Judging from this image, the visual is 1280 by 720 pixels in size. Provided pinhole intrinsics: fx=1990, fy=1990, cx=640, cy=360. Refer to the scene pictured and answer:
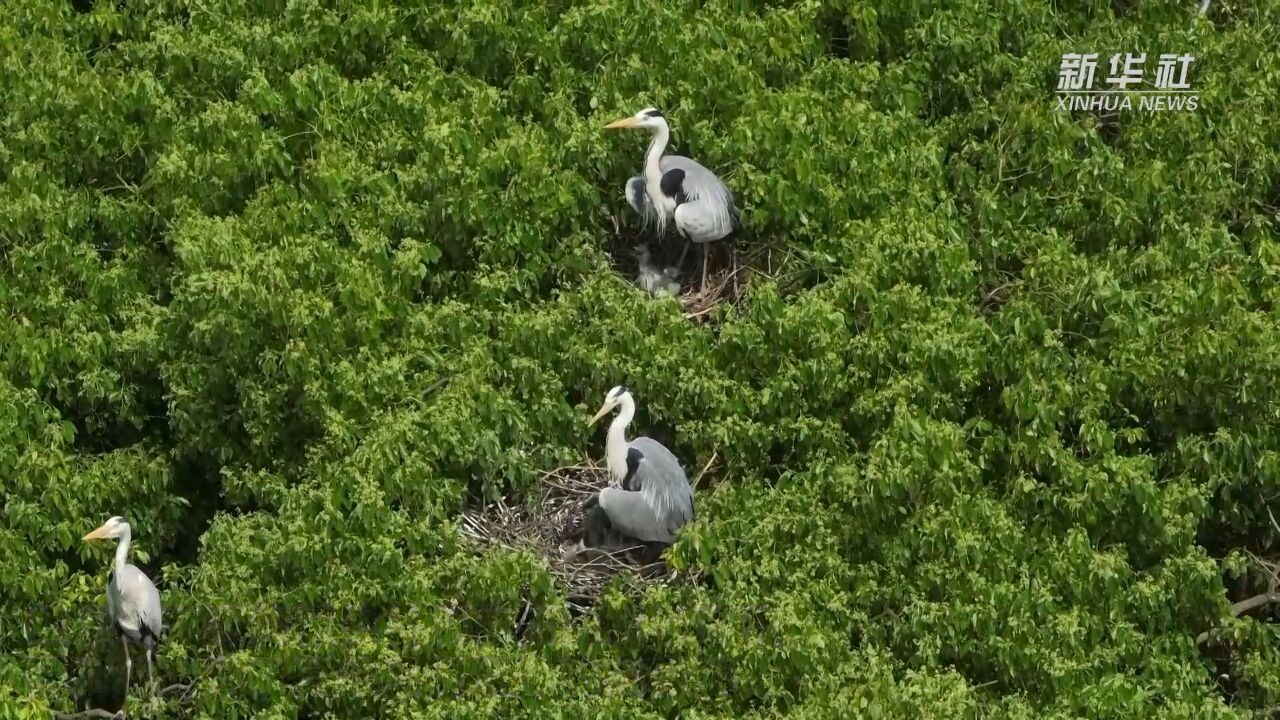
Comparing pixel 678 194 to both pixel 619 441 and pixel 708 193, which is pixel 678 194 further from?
pixel 619 441

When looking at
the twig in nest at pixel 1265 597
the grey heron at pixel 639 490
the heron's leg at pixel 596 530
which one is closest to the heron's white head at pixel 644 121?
the grey heron at pixel 639 490

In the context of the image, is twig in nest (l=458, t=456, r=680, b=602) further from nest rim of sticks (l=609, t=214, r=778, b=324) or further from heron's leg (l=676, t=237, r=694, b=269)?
heron's leg (l=676, t=237, r=694, b=269)

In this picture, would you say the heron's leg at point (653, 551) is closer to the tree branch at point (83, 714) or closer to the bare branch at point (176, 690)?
the bare branch at point (176, 690)

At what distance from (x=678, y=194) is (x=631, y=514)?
1.83 m

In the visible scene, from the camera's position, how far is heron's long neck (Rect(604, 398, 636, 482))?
8.98 m

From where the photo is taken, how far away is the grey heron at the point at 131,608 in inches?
344

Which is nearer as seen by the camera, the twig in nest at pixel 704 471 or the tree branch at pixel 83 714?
the tree branch at pixel 83 714

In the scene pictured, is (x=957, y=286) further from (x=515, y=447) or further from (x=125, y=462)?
(x=125, y=462)

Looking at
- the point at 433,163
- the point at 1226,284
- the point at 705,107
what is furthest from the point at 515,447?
the point at 1226,284

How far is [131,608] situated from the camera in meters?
8.73

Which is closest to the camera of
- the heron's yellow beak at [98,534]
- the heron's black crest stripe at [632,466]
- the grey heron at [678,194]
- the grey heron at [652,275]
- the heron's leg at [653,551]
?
the heron's black crest stripe at [632,466]

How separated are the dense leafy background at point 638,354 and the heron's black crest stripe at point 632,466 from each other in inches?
11.8

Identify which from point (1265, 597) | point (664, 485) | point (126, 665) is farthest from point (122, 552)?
point (1265, 597)

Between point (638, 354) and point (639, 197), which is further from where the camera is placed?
point (639, 197)
